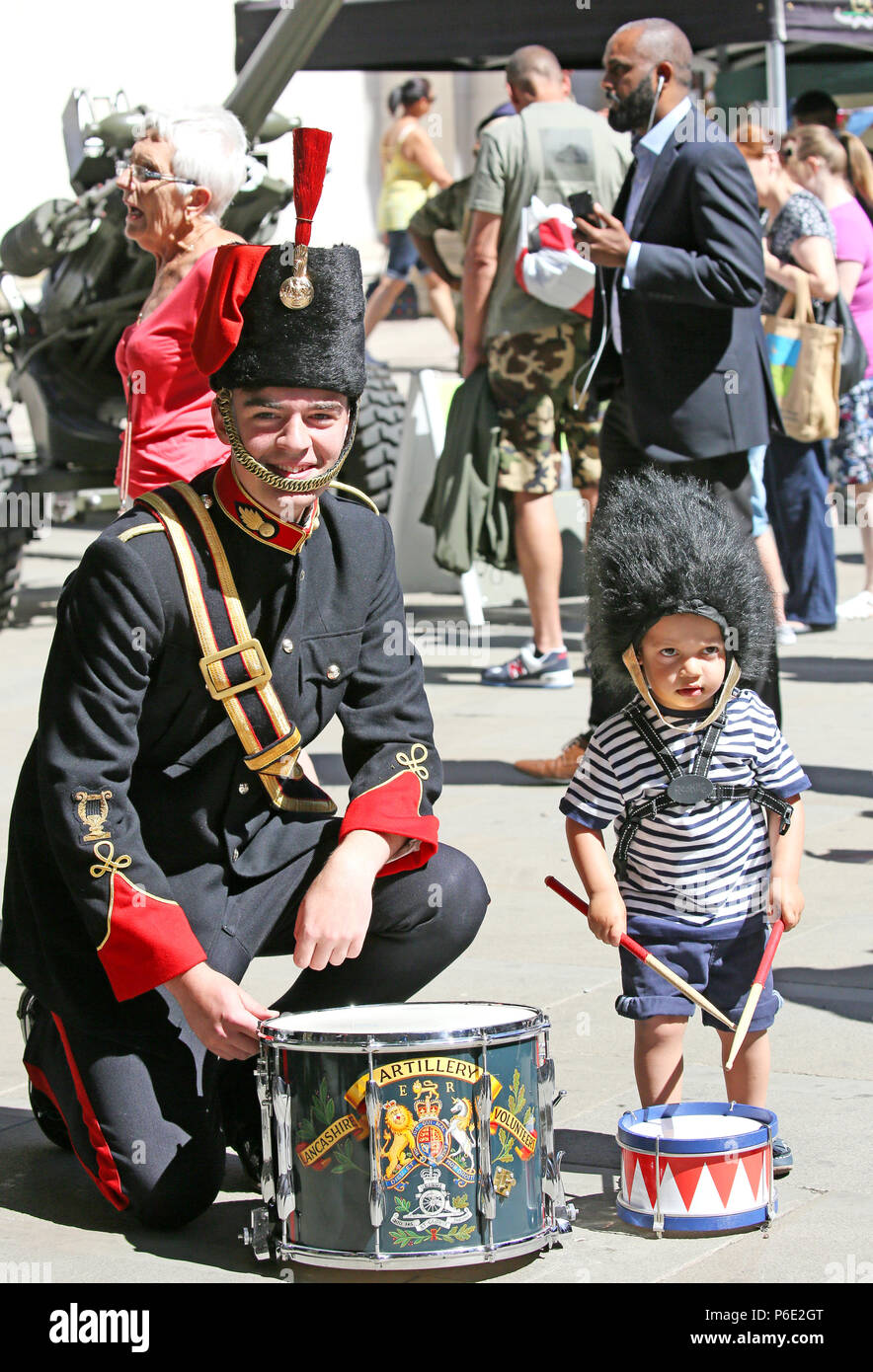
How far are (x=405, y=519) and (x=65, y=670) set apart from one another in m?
5.91

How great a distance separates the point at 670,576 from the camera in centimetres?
321

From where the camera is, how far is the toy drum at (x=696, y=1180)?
2.85 m

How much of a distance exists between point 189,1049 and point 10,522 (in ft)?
17.6

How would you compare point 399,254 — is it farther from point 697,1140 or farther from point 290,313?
point 697,1140

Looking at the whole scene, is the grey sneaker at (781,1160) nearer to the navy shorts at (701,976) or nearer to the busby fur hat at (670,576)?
the navy shorts at (701,976)

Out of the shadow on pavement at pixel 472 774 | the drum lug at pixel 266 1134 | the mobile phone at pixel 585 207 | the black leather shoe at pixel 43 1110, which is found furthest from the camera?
the shadow on pavement at pixel 472 774

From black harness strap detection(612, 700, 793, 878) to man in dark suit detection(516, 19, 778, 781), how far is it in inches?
68.3

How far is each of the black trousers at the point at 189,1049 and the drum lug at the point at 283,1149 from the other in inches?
11.4

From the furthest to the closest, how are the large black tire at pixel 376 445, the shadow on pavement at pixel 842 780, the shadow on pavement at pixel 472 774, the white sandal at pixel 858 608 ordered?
the large black tire at pixel 376 445 < the white sandal at pixel 858 608 < the shadow on pavement at pixel 472 774 < the shadow on pavement at pixel 842 780

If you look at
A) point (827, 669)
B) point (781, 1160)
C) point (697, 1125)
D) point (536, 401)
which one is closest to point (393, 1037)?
point (697, 1125)

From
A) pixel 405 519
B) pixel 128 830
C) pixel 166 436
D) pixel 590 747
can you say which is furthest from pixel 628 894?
pixel 405 519

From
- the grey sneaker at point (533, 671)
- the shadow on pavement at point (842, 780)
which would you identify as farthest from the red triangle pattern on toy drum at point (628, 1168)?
the grey sneaker at point (533, 671)
